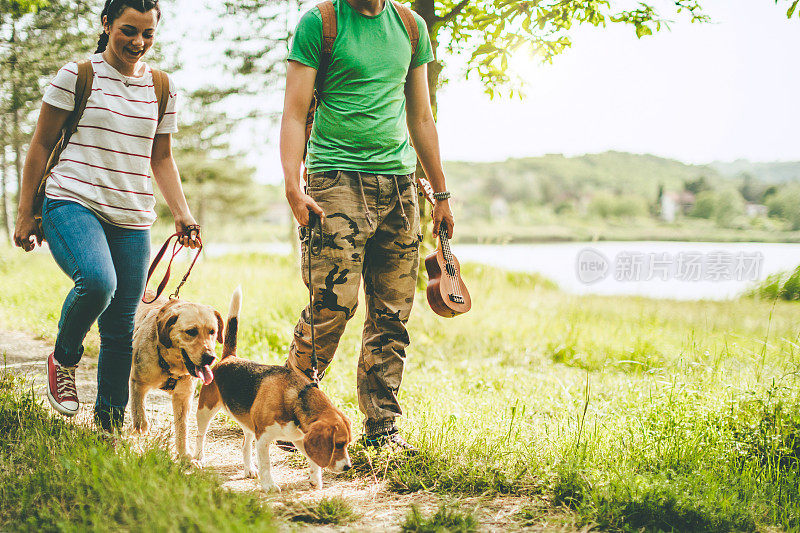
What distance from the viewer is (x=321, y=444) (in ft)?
8.66

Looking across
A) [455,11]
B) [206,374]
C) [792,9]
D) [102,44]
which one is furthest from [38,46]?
[792,9]

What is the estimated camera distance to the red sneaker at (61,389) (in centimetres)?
304

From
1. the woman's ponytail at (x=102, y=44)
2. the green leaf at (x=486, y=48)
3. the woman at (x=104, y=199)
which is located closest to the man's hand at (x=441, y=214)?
the woman at (x=104, y=199)

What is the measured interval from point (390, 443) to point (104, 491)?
1414 millimetres

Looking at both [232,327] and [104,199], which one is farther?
[232,327]

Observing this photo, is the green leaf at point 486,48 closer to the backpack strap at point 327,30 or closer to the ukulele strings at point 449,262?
the ukulele strings at point 449,262

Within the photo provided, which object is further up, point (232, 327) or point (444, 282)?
point (444, 282)

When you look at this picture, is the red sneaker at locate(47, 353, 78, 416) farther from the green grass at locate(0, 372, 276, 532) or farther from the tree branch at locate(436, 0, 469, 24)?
the tree branch at locate(436, 0, 469, 24)

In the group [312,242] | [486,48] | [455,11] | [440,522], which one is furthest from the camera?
[455,11]

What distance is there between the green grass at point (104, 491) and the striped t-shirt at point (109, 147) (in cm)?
112

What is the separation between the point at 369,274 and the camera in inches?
131

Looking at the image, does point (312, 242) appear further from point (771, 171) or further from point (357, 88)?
point (771, 171)

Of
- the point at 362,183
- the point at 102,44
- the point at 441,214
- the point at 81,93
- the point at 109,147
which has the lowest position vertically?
the point at 441,214

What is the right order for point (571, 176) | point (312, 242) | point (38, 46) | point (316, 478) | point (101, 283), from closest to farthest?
point (101, 283) < point (316, 478) < point (312, 242) < point (38, 46) < point (571, 176)
